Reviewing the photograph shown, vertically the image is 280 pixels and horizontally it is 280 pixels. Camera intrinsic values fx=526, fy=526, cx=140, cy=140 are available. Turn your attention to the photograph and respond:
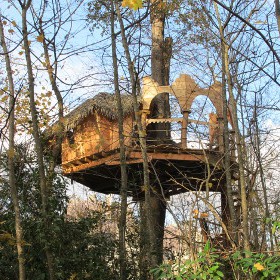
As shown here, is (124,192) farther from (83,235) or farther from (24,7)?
(24,7)

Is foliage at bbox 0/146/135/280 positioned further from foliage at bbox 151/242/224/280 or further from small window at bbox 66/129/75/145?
foliage at bbox 151/242/224/280

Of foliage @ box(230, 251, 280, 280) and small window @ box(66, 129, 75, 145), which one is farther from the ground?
→ small window @ box(66, 129, 75, 145)

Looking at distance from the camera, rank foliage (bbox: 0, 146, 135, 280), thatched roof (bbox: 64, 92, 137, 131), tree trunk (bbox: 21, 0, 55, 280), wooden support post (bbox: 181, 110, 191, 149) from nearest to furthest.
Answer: tree trunk (bbox: 21, 0, 55, 280) → foliage (bbox: 0, 146, 135, 280) → wooden support post (bbox: 181, 110, 191, 149) → thatched roof (bbox: 64, 92, 137, 131)

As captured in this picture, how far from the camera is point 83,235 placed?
8.88m

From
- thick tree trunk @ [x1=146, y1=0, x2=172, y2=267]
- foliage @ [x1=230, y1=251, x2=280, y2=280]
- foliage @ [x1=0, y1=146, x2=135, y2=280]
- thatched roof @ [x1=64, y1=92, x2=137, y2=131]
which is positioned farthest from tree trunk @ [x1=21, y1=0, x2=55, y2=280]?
thick tree trunk @ [x1=146, y1=0, x2=172, y2=267]

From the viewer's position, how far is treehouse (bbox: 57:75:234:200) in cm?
996

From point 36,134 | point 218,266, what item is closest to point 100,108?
point 36,134

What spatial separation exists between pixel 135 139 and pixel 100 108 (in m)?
1.15

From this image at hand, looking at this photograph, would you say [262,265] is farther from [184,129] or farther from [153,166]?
[184,129]

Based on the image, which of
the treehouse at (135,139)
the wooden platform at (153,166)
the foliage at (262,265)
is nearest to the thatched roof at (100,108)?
the treehouse at (135,139)

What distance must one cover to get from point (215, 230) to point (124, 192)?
269cm

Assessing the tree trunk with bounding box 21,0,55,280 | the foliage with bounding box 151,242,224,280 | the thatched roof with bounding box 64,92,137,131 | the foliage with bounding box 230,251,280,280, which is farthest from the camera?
the thatched roof with bounding box 64,92,137,131

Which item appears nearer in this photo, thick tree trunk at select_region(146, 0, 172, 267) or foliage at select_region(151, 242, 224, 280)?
foliage at select_region(151, 242, 224, 280)

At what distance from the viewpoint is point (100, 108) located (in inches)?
414
